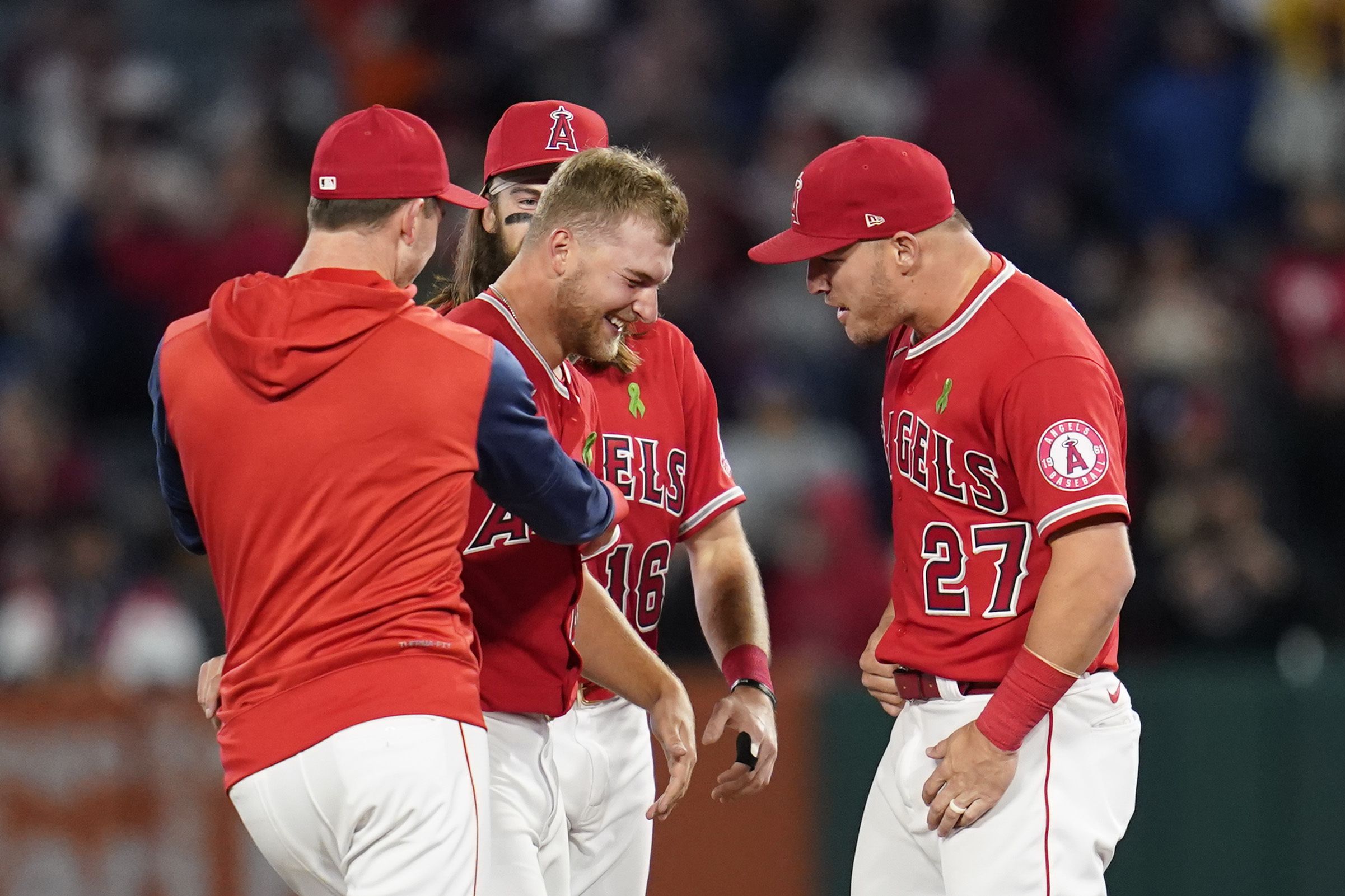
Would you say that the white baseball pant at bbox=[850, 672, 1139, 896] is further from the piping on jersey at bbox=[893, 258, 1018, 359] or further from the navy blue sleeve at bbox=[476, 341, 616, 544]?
the navy blue sleeve at bbox=[476, 341, 616, 544]

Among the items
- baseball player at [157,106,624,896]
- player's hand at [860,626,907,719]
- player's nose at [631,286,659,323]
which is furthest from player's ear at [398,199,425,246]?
player's hand at [860,626,907,719]

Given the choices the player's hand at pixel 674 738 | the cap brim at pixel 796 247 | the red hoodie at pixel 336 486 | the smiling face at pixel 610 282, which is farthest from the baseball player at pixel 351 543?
the cap brim at pixel 796 247

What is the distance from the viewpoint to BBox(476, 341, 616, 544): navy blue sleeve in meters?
3.33

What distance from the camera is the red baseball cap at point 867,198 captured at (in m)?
3.83

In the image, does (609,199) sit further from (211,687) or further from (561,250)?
(211,687)

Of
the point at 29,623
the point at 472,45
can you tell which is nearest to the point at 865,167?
the point at 29,623

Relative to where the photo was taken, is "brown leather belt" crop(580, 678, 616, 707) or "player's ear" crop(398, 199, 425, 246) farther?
"brown leather belt" crop(580, 678, 616, 707)

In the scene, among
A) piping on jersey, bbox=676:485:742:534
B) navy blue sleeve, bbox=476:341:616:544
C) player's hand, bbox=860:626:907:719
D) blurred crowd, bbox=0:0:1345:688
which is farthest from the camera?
blurred crowd, bbox=0:0:1345:688

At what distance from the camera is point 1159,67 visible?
396 inches

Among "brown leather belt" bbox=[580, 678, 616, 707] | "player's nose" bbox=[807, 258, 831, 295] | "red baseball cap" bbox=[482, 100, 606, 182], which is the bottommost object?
"brown leather belt" bbox=[580, 678, 616, 707]

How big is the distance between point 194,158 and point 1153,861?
6.70 metres

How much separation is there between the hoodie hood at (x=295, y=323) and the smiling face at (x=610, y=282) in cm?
45

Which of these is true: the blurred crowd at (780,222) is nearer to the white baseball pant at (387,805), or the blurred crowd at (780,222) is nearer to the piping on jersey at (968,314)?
the piping on jersey at (968,314)

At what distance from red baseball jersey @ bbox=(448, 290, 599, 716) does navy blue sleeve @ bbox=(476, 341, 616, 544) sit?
0.85ft
